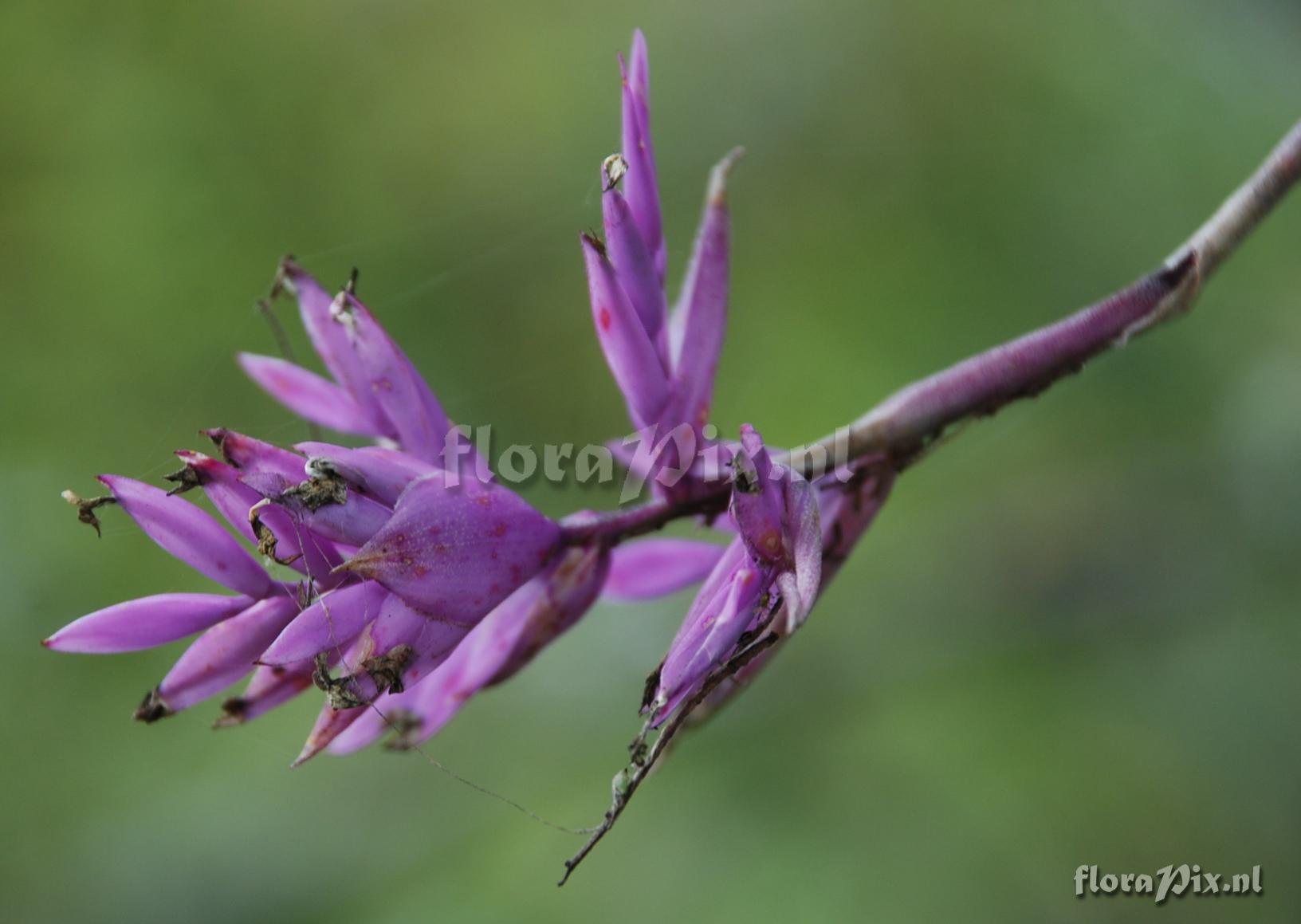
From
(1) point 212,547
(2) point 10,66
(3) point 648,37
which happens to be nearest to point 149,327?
(2) point 10,66

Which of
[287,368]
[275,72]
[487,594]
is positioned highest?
[275,72]

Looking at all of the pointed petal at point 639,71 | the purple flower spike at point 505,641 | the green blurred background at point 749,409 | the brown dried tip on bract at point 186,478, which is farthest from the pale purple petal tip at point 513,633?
the green blurred background at point 749,409

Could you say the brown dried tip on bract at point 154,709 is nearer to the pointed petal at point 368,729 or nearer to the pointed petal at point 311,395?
the pointed petal at point 368,729

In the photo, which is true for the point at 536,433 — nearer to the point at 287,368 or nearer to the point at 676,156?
the point at 676,156

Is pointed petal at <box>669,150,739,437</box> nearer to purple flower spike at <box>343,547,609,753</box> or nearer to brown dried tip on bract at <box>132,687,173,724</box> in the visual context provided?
purple flower spike at <box>343,547,609,753</box>

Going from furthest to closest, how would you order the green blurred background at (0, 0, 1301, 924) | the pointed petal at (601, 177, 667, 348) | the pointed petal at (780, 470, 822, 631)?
the green blurred background at (0, 0, 1301, 924)
the pointed petal at (601, 177, 667, 348)
the pointed petal at (780, 470, 822, 631)

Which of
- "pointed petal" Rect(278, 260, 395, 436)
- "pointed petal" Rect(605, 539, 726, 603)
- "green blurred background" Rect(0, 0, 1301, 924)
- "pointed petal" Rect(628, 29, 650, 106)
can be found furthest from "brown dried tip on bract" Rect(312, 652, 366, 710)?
"green blurred background" Rect(0, 0, 1301, 924)
